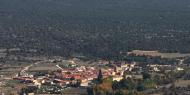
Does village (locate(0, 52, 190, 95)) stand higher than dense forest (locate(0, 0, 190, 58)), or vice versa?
village (locate(0, 52, 190, 95))

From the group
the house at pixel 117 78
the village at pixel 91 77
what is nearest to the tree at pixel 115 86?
the village at pixel 91 77

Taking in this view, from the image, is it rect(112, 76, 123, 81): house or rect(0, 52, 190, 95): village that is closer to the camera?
rect(0, 52, 190, 95): village

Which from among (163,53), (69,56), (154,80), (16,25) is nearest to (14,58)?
(69,56)

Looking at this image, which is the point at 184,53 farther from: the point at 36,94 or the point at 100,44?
the point at 36,94

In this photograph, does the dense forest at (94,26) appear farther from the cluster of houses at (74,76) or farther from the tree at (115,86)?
the tree at (115,86)

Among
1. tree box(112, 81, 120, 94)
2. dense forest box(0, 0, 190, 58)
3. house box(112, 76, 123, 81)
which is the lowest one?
dense forest box(0, 0, 190, 58)

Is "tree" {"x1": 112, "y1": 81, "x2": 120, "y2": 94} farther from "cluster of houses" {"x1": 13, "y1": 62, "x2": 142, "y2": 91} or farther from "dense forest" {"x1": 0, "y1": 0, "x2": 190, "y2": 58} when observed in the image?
"dense forest" {"x1": 0, "y1": 0, "x2": 190, "y2": 58}

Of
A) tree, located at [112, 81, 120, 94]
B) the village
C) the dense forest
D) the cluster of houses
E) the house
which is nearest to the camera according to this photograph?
tree, located at [112, 81, 120, 94]

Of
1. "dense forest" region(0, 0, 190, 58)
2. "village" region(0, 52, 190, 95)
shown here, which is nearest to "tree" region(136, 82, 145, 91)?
"village" region(0, 52, 190, 95)
